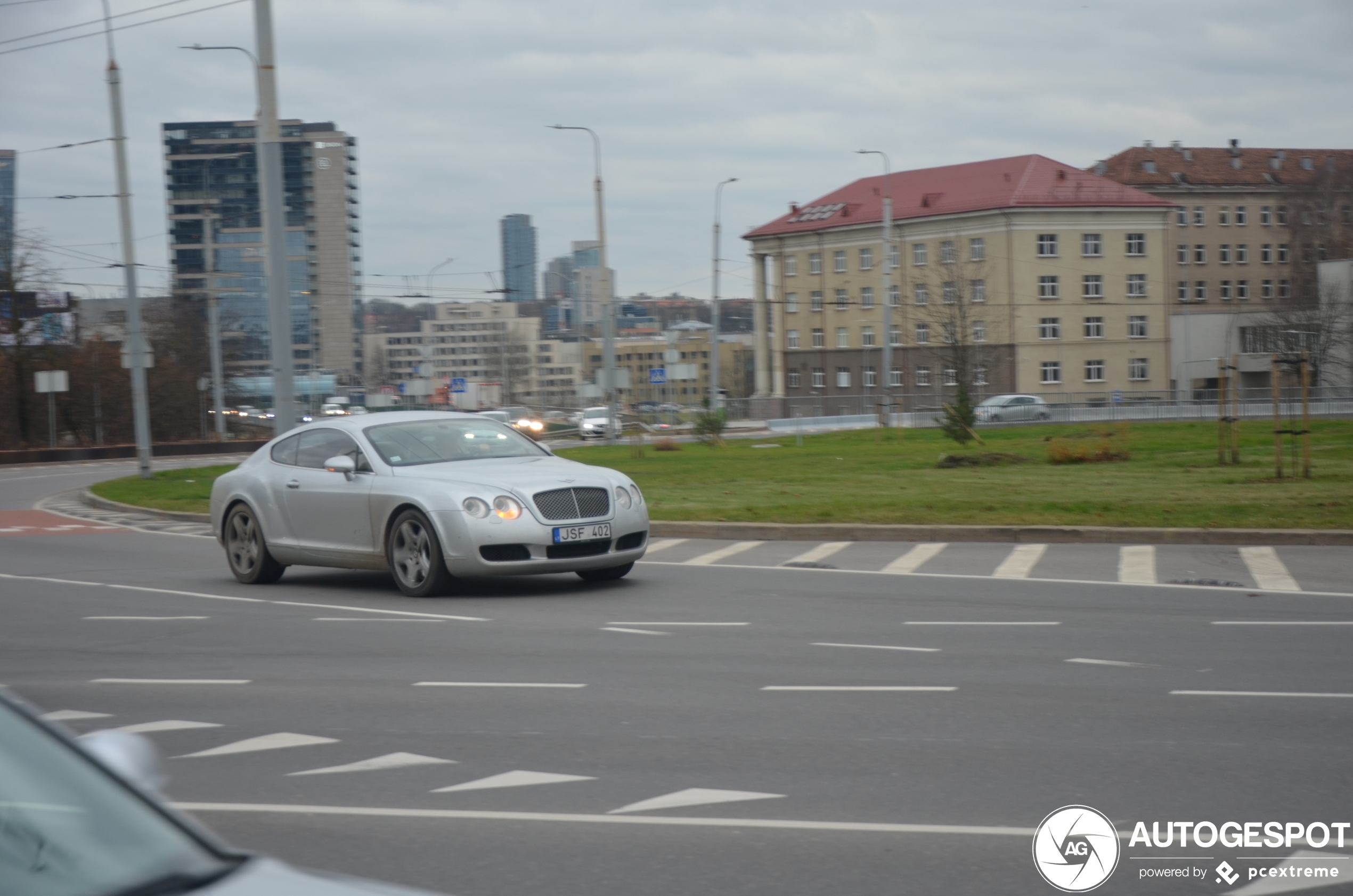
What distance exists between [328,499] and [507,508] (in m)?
2.02

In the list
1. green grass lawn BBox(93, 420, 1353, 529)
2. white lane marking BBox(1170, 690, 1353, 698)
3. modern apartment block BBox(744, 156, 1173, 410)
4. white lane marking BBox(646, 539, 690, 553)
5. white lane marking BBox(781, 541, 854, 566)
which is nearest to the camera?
white lane marking BBox(1170, 690, 1353, 698)

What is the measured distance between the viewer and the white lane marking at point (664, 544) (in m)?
16.1

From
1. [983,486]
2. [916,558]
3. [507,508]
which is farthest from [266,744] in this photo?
[983,486]

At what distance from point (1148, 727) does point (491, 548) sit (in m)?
6.24

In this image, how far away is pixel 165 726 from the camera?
23.6 ft

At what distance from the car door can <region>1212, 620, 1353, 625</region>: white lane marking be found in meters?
6.82

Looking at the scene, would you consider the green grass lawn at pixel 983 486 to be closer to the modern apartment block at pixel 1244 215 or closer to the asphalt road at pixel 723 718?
the asphalt road at pixel 723 718

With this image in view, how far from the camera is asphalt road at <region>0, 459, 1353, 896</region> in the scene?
4852 mm

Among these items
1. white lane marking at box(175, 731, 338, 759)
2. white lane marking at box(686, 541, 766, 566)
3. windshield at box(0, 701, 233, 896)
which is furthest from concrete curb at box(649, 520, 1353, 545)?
windshield at box(0, 701, 233, 896)

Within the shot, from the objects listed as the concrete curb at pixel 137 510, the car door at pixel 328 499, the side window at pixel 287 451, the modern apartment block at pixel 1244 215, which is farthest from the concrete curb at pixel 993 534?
the modern apartment block at pixel 1244 215

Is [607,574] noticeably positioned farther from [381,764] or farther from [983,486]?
[983,486]

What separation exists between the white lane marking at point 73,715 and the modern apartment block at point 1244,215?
111584 mm

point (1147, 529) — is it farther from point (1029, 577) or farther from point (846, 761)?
point (846, 761)

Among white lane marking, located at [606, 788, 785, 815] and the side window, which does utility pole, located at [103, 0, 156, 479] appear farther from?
white lane marking, located at [606, 788, 785, 815]
